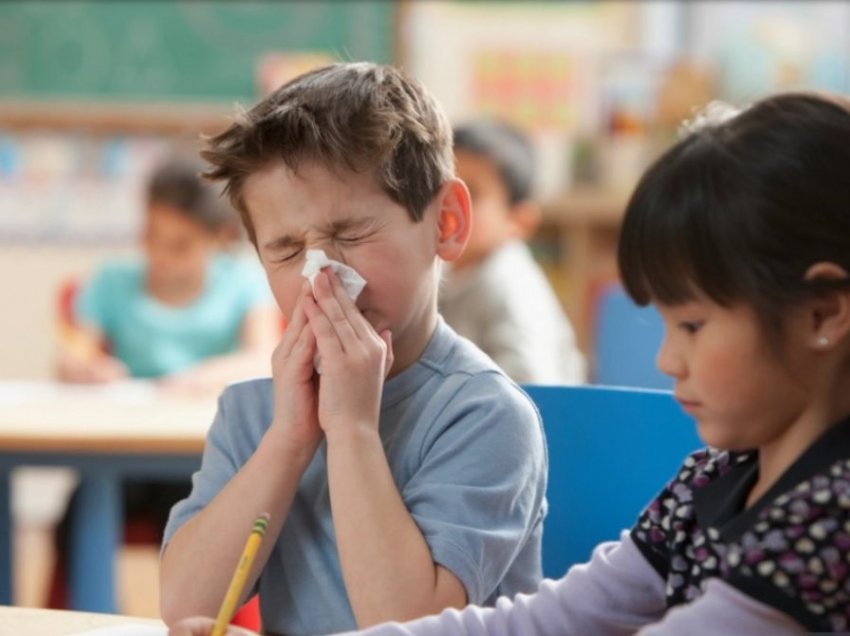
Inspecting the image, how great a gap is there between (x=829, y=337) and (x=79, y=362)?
220 centimetres

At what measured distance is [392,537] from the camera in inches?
43.7

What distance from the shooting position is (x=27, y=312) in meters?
4.59

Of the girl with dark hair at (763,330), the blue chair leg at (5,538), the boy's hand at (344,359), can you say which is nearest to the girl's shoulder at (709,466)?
the girl with dark hair at (763,330)

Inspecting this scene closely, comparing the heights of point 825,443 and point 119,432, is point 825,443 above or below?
above

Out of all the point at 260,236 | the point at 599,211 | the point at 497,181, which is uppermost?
the point at 260,236

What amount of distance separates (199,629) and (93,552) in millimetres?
1761

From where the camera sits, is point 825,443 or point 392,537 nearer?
point 825,443

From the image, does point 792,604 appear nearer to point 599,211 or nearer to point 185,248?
point 185,248

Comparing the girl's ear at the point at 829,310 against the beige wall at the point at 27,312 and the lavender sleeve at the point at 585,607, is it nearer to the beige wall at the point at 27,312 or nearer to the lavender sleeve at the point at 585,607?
the lavender sleeve at the point at 585,607

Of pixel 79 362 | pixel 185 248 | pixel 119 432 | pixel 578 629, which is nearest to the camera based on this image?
pixel 578 629

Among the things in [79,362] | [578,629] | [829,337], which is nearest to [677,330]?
[829,337]

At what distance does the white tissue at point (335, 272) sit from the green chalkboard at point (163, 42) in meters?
3.38

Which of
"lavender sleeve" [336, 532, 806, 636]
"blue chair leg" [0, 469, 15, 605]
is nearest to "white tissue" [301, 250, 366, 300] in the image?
"lavender sleeve" [336, 532, 806, 636]

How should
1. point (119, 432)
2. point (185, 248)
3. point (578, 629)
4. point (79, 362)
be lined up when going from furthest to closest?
point (185, 248) → point (79, 362) → point (119, 432) → point (578, 629)
